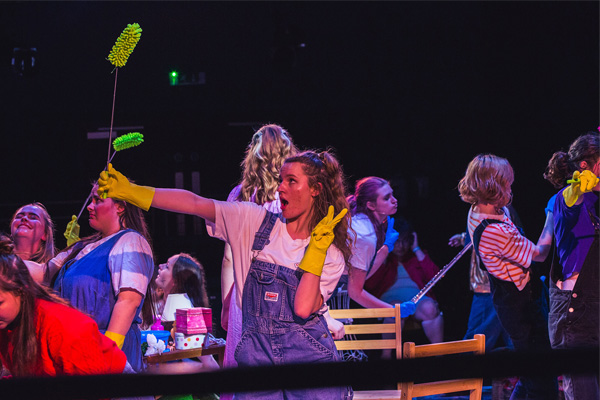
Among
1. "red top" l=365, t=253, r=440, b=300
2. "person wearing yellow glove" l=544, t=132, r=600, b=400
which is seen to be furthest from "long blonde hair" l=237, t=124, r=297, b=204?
"red top" l=365, t=253, r=440, b=300

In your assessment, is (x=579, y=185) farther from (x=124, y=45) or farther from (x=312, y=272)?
(x=124, y=45)

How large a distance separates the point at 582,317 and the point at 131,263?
1697 mm

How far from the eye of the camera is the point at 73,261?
2.31 meters

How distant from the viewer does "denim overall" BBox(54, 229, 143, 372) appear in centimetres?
218

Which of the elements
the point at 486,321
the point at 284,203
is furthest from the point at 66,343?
the point at 486,321

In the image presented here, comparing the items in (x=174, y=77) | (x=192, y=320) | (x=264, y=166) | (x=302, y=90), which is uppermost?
(x=174, y=77)

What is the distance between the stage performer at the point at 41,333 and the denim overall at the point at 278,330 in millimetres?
405

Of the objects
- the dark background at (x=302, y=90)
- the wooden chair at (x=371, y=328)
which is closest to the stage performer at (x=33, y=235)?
the wooden chair at (x=371, y=328)

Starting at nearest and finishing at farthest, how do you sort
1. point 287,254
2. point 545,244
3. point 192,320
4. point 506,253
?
point 287,254, point 506,253, point 545,244, point 192,320

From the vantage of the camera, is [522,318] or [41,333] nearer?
[41,333]

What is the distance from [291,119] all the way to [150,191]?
7.02m

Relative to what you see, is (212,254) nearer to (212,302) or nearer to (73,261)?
(212,302)

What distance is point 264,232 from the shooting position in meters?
1.93

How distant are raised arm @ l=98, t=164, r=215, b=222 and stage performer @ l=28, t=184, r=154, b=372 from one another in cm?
53
